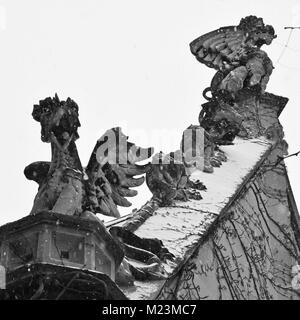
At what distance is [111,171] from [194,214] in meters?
2.31

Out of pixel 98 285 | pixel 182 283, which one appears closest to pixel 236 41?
pixel 182 283

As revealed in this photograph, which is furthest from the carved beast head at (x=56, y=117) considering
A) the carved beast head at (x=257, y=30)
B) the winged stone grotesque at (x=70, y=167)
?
Result: the carved beast head at (x=257, y=30)

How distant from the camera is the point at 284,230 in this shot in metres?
19.8

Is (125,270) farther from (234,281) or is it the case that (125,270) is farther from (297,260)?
(297,260)

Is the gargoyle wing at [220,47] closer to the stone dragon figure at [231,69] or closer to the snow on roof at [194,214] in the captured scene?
the stone dragon figure at [231,69]

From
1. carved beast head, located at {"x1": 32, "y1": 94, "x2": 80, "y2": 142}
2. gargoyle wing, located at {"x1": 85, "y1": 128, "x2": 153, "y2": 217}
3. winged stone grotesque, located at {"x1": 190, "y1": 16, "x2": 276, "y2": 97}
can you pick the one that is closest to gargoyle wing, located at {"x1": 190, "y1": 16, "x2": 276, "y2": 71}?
winged stone grotesque, located at {"x1": 190, "y1": 16, "x2": 276, "y2": 97}

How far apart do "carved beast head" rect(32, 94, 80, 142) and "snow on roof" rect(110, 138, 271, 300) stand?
1420 mm

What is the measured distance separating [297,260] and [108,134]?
5873mm

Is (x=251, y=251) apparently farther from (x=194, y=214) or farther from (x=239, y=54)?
(x=239, y=54)

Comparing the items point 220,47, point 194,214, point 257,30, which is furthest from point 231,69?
point 194,214

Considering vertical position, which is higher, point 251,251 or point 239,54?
point 239,54

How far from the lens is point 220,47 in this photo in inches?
947

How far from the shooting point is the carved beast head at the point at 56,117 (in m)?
13.4

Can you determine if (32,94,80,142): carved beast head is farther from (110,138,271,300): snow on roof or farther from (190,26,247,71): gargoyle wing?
(190,26,247,71): gargoyle wing
